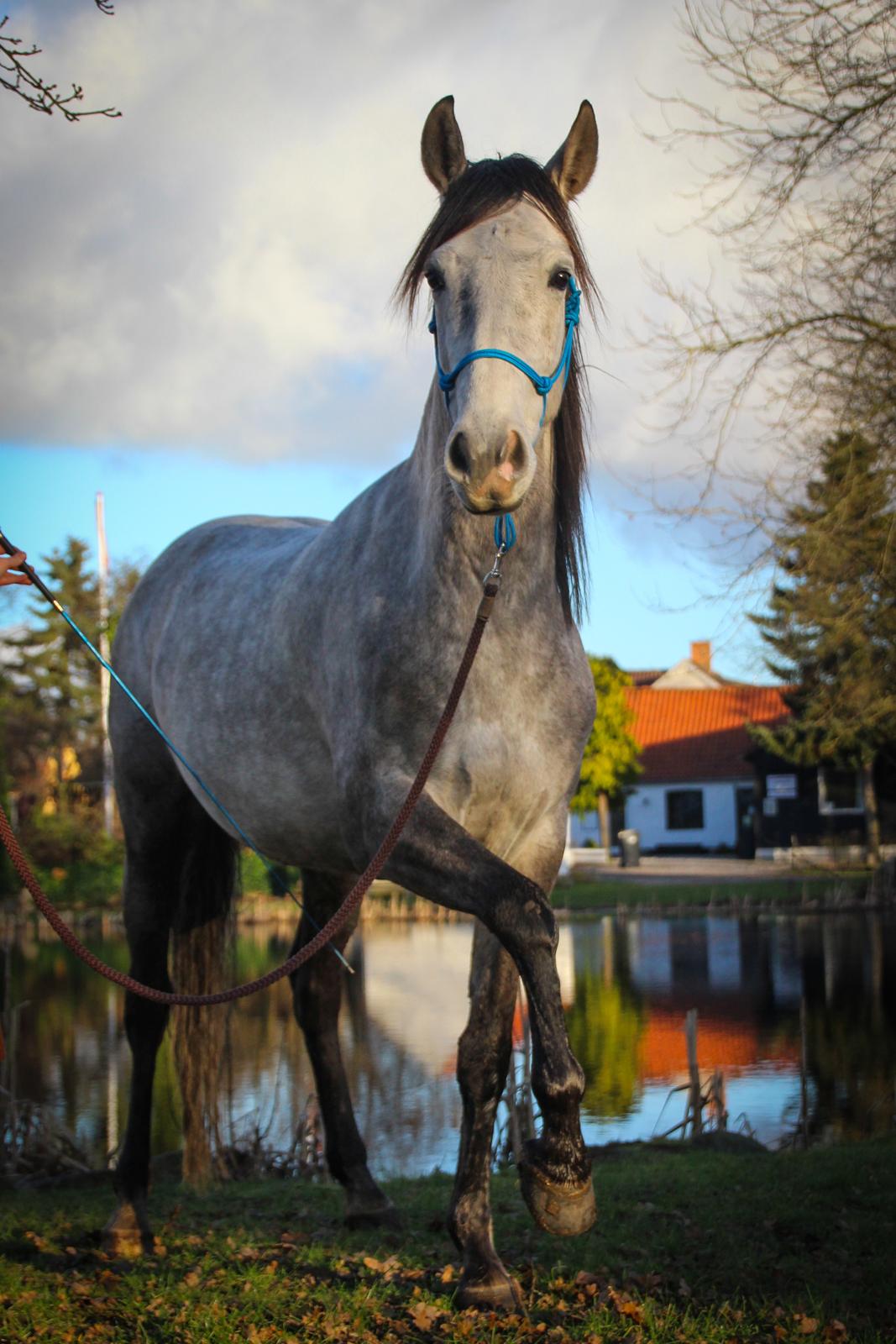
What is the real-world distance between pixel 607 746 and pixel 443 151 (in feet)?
116

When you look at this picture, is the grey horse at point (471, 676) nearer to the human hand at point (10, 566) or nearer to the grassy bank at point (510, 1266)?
the grassy bank at point (510, 1266)

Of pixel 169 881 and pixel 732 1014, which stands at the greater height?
pixel 169 881

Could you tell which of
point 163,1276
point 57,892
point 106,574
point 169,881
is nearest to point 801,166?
point 169,881

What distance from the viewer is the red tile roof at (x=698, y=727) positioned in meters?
45.8

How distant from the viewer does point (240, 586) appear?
5410 millimetres

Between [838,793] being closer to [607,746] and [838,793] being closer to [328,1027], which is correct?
[607,746]

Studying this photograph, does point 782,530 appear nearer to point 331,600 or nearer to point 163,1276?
point 331,600

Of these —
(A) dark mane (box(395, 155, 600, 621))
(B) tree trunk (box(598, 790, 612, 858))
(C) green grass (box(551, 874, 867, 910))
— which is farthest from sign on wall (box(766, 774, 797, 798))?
(A) dark mane (box(395, 155, 600, 621))

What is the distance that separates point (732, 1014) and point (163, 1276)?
39.8 ft

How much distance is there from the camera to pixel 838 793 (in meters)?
39.5

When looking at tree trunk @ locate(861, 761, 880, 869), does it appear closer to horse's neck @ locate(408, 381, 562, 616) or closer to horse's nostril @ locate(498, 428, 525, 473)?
horse's neck @ locate(408, 381, 562, 616)

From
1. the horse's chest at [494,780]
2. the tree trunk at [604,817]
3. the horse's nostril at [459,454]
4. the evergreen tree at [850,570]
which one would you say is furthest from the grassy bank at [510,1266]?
the tree trunk at [604,817]

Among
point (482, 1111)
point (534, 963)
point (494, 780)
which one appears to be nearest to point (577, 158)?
point (494, 780)

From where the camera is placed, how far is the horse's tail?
589 centimetres
